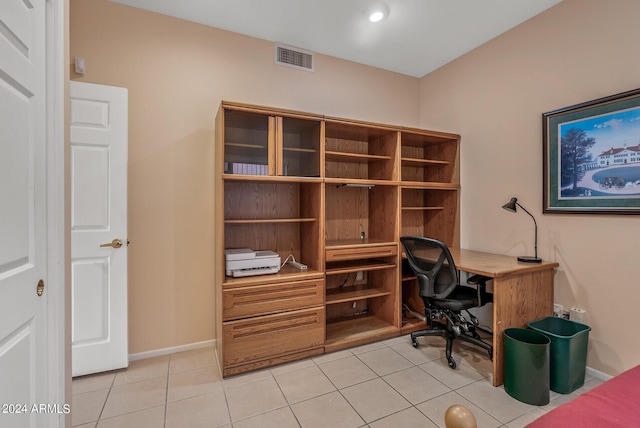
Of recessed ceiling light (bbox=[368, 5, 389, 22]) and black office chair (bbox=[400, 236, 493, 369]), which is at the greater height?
recessed ceiling light (bbox=[368, 5, 389, 22])

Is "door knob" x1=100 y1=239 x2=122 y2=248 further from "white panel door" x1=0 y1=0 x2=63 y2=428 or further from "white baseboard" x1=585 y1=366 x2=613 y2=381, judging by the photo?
"white baseboard" x1=585 y1=366 x2=613 y2=381

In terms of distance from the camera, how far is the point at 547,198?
239cm

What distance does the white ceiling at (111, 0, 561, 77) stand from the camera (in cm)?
234

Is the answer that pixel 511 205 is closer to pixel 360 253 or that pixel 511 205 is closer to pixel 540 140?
pixel 540 140

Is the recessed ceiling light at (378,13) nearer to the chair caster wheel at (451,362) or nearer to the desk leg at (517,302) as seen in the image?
the desk leg at (517,302)

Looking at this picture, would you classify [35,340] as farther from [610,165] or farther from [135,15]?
[610,165]

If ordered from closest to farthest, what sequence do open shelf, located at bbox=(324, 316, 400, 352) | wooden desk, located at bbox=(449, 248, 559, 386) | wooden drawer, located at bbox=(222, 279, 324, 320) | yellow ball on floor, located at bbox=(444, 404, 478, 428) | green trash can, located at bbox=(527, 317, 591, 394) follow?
yellow ball on floor, located at bbox=(444, 404, 478, 428) < green trash can, located at bbox=(527, 317, 591, 394) < wooden desk, located at bbox=(449, 248, 559, 386) < wooden drawer, located at bbox=(222, 279, 324, 320) < open shelf, located at bbox=(324, 316, 400, 352)

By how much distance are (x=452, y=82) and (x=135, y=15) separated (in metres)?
3.13

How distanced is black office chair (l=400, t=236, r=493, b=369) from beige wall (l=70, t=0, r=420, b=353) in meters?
1.86

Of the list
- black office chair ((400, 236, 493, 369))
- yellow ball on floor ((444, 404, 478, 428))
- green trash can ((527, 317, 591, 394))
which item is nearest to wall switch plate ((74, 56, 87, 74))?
black office chair ((400, 236, 493, 369))

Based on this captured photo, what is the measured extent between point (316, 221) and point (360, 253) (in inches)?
20.4

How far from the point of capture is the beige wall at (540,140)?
200cm

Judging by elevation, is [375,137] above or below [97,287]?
above

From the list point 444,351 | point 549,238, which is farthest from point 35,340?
point 549,238
